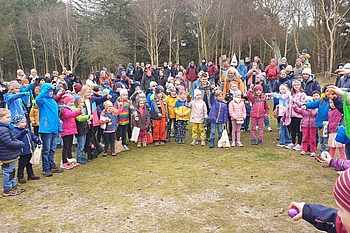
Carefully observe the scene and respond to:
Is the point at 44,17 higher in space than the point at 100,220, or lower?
higher

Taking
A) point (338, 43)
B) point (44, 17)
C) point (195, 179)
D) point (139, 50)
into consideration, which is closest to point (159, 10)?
point (139, 50)

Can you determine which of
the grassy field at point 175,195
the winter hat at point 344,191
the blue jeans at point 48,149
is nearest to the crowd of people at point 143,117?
the blue jeans at point 48,149

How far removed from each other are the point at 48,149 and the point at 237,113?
495 centimetres

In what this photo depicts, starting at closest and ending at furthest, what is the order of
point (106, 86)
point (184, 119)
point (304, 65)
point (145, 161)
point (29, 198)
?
point (29, 198) → point (145, 161) → point (184, 119) → point (106, 86) → point (304, 65)

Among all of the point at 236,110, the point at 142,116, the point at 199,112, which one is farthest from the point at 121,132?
the point at 236,110

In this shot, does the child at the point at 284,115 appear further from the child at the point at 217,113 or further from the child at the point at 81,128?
the child at the point at 81,128

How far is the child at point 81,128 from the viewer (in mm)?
6754

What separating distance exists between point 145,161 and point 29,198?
2.72 metres

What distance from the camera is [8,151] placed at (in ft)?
16.9

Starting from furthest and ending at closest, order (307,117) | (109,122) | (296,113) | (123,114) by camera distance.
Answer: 1. (123,114)
2. (296,113)
3. (109,122)
4. (307,117)

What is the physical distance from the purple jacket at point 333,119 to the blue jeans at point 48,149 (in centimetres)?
599

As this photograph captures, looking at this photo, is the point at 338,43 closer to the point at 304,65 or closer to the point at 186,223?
the point at 304,65

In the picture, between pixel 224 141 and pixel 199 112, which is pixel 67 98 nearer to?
pixel 199 112

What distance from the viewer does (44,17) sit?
39.2 m
